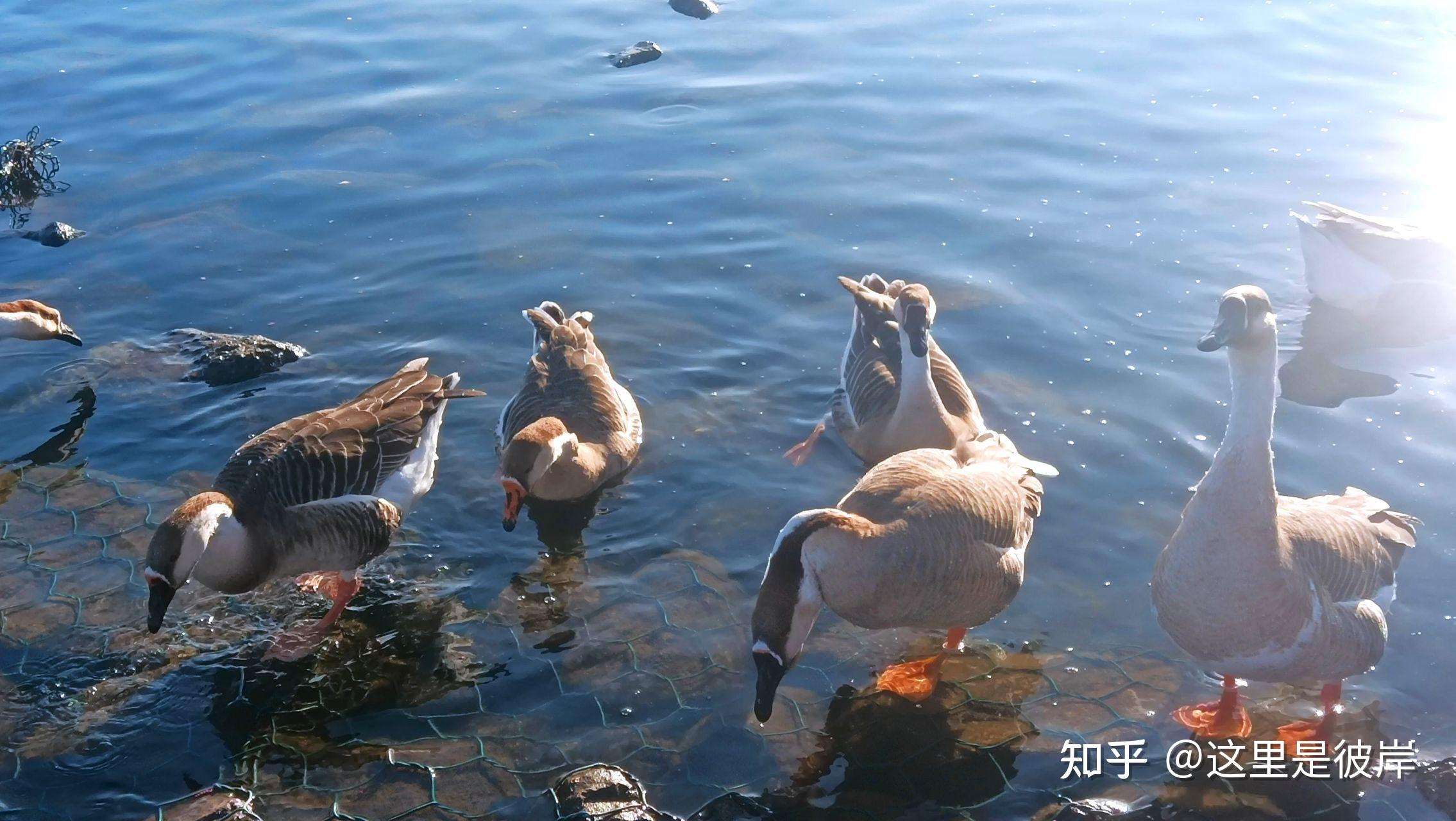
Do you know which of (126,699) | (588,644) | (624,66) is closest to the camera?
(126,699)

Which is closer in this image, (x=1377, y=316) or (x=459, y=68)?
(x=1377, y=316)

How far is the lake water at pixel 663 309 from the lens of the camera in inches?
265

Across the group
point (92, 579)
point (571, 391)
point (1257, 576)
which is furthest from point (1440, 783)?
point (92, 579)

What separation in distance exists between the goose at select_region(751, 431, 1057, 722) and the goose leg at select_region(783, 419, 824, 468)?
1997 millimetres

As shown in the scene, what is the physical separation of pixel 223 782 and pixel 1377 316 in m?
10.1

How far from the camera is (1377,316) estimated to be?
10.7 meters

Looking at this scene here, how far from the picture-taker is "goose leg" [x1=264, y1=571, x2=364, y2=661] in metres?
7.28

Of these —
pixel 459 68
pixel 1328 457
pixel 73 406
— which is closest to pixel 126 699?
pixel 73 406

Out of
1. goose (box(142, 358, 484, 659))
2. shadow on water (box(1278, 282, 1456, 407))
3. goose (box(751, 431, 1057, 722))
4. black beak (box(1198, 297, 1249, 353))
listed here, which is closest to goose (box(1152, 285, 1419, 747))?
black beak (box(1198, 297, 1249, 353))

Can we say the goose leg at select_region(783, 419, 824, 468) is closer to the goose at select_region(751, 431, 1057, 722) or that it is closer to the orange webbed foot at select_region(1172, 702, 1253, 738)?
the goose at select_region(751, 431, 1057, 722)

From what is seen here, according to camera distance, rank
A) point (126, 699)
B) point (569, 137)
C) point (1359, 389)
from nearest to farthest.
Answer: point (126, 699) < point (1359, 389) < point (569, 137)

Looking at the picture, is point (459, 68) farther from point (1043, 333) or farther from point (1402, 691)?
point (1402, 691)

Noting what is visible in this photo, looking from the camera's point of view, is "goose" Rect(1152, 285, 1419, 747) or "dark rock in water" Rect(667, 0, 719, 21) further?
"dark rock in water" Rect(667, 0, 719, 21)

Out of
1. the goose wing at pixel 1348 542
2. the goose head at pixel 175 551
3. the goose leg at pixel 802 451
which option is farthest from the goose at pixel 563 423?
the goose wing at pixel 1348 542
